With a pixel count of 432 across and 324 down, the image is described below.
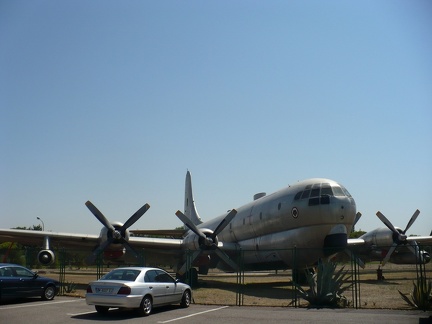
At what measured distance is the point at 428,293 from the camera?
14.6 metres

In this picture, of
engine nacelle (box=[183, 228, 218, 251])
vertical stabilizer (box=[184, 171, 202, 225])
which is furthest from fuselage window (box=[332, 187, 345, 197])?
vertical stabilizer (box=[184, 171, 202, 225])

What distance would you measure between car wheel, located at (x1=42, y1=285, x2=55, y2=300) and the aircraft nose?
1232 centimetres

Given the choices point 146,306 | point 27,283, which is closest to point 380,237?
point 146,306

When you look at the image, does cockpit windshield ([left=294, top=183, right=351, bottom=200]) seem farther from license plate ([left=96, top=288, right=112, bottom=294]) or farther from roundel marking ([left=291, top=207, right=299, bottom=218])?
license plate ([left=96, top=288, right=112, bottom=294])

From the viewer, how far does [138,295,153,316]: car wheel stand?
13.2 meters

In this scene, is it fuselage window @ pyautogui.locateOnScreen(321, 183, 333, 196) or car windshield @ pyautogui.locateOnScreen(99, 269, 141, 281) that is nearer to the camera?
car windshield @ pyautogui.locateOnScreen(99, 269, 141, 281)

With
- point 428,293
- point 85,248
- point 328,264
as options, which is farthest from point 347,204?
point 85,248

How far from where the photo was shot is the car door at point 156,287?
45.4 ft

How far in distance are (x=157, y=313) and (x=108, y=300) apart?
6.17 feet

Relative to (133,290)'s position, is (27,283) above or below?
below

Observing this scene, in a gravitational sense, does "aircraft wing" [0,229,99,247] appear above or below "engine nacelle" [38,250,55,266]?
above

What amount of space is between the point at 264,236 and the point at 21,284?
44.6 feet

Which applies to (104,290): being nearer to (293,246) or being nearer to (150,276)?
(150,276)

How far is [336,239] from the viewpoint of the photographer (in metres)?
21.5
